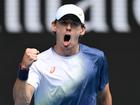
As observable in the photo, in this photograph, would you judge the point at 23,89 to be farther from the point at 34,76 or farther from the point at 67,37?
the point at 67,37

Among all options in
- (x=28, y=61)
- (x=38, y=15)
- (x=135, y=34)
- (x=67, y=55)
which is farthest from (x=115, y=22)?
(x=28, y=61)

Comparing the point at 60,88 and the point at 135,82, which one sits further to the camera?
the point at 135,82

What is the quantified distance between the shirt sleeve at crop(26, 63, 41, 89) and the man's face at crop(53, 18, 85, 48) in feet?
0.83

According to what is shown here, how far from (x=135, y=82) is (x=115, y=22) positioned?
0.63 metres

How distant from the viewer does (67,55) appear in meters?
4.80

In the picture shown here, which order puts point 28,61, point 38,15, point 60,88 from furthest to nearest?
point 38,15
point 60,88
point 28,61

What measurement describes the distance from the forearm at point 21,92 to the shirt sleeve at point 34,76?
47 mm

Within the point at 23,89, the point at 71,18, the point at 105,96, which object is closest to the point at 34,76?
the point at 23,89

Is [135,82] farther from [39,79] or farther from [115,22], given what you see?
[39,79]

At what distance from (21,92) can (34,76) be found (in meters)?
0.21

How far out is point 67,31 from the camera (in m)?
4.59

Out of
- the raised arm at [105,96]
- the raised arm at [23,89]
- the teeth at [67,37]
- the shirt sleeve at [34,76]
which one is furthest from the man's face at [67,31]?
the raised arm at [105,96]

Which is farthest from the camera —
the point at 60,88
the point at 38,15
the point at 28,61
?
the point at 38,15

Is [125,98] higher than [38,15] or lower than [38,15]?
lower
